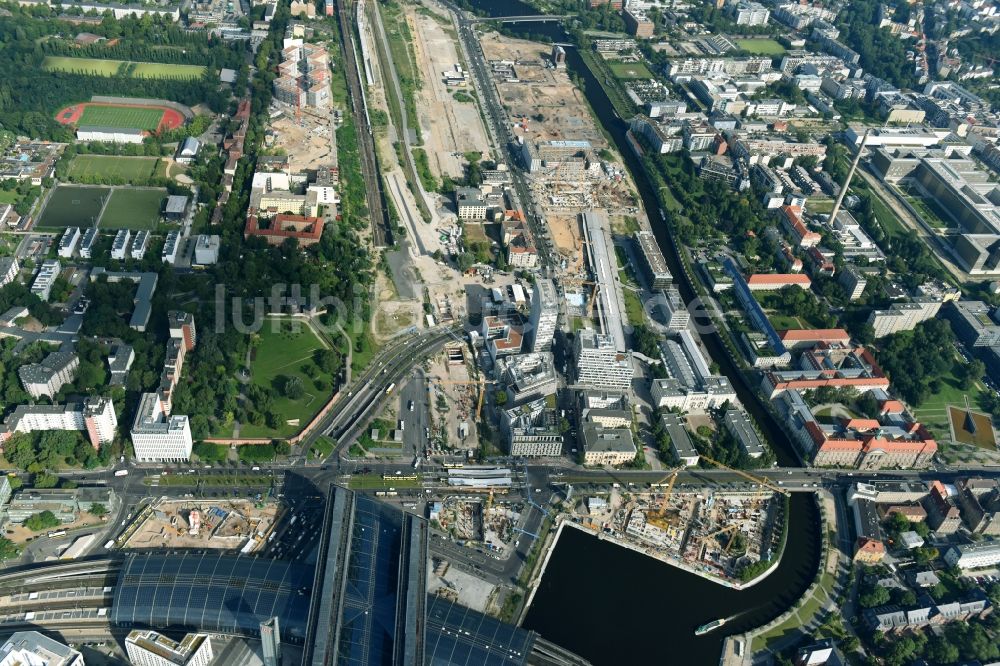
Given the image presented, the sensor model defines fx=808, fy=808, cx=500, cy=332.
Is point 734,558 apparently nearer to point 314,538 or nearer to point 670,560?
point 670,560

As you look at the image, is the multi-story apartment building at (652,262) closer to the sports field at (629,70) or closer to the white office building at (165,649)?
the sports field at (629,70)

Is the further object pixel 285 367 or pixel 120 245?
pixel 120 245

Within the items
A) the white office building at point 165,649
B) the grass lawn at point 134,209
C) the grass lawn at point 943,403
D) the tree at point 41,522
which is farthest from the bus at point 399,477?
the grass lawn at point 943,403

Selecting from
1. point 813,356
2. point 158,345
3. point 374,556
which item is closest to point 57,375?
point 158,345

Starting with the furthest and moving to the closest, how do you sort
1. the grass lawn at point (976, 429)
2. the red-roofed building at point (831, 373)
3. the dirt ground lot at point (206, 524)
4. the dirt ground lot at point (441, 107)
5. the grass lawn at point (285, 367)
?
the dirt ground lot at point (441, 107) < the red-roofed building at point (831, 373) < the grass lawn at point (976, 429) < the grass lawn at point (285, 367) < the dirt ground lot at point (206, 524)

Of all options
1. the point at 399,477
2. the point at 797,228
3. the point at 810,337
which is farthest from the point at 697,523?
the point at 797,228

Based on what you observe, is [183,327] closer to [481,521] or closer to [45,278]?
[45,278]
